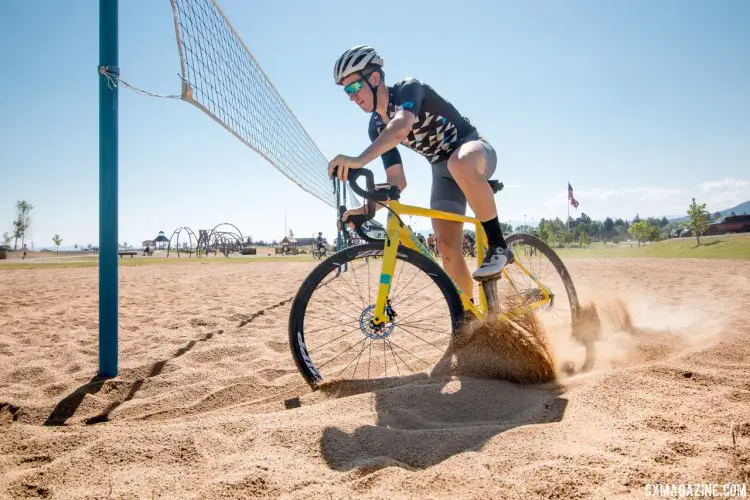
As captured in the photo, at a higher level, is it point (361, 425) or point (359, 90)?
point (359, 90)

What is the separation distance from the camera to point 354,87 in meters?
2.88

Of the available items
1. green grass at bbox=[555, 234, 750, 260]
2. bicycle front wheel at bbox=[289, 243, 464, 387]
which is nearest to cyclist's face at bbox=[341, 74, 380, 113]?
bicycle front wheel at bbox=[289, 243, 464, 387]

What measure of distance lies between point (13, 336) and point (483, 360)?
450cm

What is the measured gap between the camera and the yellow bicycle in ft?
8.39

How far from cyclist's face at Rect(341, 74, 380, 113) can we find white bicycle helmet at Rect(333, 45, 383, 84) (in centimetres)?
5

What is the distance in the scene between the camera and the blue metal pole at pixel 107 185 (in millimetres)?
2828

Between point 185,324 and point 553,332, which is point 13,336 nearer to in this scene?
point 185,324

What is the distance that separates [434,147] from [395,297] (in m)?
1.24

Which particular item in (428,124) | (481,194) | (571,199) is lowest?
(481,194)

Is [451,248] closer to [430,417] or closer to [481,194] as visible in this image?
[481,194]

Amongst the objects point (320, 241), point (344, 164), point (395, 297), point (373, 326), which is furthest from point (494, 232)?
point (320, 241)

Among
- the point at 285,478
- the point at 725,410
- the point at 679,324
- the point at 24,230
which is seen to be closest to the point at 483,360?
the point at 725,410

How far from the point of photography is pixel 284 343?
12.3 feet

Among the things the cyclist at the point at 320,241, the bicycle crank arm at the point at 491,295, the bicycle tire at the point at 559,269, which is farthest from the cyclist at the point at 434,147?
the cyclist at the point at 320,241
